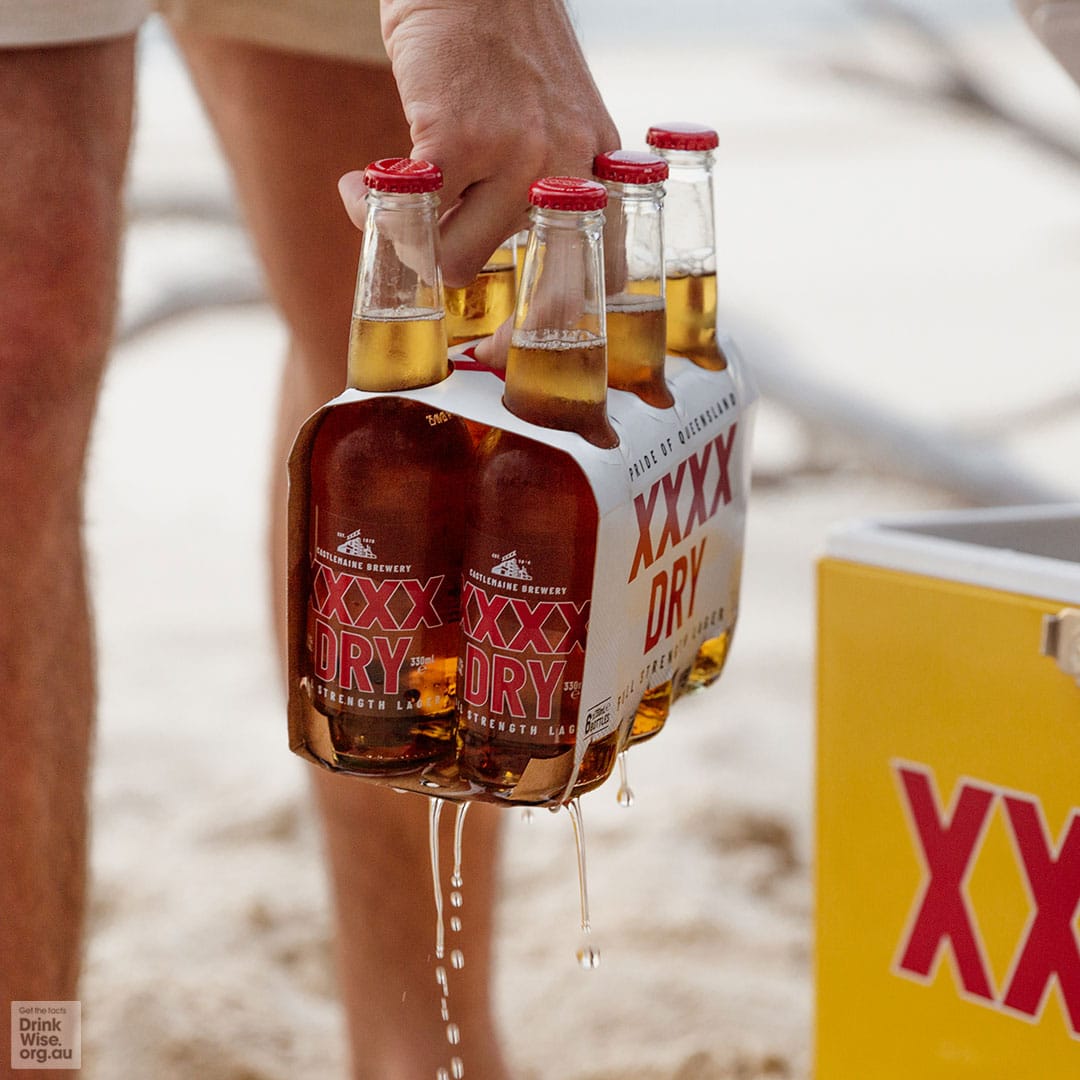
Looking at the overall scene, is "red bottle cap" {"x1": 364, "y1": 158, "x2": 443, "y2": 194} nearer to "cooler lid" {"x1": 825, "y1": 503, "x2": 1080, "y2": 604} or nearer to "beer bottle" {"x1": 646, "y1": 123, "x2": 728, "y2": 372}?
"beer bottle" {"x1": 646, "y1": 123, "x2": 728, "y2": 372}

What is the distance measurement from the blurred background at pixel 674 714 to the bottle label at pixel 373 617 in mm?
581

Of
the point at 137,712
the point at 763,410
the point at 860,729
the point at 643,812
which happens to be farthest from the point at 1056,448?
the point at 860,729

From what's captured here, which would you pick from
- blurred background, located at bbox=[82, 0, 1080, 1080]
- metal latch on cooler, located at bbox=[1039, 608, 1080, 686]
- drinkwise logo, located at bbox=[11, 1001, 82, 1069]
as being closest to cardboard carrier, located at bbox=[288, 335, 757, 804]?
metal latch on cooler, located at bbox=[1039, 608, 1080, 686]

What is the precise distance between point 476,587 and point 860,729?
0.43 m

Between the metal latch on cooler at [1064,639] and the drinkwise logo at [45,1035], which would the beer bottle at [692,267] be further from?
the drinkwise logo at [45,1035]

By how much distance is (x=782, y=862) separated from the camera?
179cm

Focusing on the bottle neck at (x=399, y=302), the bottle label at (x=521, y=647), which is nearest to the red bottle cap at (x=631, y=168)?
Answer: the bottle neck at (x=399, y=302)

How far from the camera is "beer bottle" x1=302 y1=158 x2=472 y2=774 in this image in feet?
2.69

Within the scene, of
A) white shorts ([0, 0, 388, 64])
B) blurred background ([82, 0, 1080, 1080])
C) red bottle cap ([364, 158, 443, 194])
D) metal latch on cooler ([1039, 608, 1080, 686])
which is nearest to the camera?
red bottle cap ([364, 158, 443, 194])

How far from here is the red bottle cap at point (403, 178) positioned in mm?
800

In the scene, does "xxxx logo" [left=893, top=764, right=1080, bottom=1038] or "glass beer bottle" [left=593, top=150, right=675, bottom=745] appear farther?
"xxxx logo" [left=893, top=764, right=1080, bottom=1038]

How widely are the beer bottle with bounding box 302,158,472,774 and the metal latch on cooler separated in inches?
16.2

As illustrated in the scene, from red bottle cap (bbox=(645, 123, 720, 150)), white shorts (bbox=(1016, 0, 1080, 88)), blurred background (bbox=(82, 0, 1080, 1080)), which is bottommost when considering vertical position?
blurred background (bbox=(82, 0, 1080, 1080))

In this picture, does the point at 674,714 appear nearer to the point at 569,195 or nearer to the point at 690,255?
the point at 690,255
